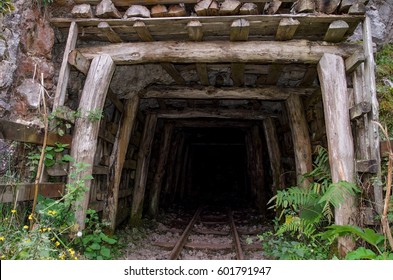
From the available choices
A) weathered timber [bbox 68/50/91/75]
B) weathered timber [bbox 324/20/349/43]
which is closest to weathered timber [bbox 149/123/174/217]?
weathered timber [bbox 68/50/91/75]

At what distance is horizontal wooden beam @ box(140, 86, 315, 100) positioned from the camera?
579cm

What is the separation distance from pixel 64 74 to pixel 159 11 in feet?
4.57

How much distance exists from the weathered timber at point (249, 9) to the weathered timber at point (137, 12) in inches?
44.4

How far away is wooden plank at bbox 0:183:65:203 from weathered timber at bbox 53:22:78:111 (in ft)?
3.05

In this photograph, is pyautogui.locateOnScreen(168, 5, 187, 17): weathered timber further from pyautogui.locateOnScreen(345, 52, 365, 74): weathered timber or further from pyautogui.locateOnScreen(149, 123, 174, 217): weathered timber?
pyautogui.locateOnScreen(149, 123, 174, 217): weathered timber

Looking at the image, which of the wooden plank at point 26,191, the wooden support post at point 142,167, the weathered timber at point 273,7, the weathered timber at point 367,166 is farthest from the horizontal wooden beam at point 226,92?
the wooden plank at point 26,191

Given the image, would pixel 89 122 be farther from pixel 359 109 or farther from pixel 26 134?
pixel 359 109

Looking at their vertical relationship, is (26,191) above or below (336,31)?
below

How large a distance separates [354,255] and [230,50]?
2732 mm

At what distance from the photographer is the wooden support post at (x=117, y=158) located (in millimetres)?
5512

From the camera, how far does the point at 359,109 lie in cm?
377

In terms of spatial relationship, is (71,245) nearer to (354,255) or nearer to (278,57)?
(354,255)

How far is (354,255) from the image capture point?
273 cm

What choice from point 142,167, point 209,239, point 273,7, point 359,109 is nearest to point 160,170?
point 142,167
